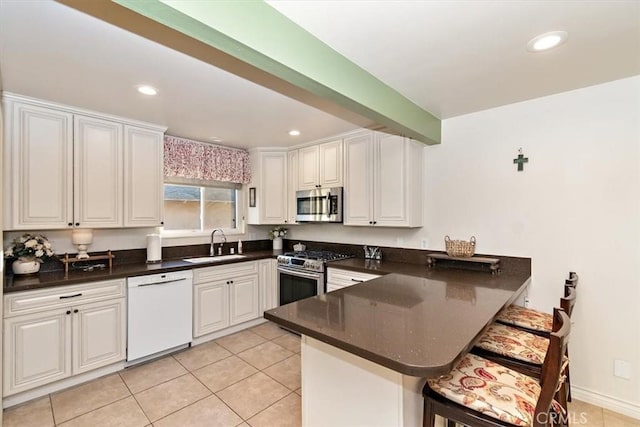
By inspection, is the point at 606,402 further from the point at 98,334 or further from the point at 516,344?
the point at 98,334

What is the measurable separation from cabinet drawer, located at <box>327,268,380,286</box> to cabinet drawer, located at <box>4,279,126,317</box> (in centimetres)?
201

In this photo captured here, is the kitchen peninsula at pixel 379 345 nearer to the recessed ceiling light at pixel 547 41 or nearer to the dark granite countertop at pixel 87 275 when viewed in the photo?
the recessed ceiling light at pixel 547 41

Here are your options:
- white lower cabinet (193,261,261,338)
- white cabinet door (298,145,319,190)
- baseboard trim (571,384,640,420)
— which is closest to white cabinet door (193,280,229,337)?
white lower cabinet (193,261,261,338)

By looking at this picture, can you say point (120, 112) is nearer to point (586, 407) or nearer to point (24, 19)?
point (24, 19)

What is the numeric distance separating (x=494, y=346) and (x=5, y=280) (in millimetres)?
3551

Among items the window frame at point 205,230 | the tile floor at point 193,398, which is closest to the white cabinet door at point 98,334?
the tile floor at point 193,398

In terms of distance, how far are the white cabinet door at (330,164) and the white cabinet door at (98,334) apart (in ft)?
8.11

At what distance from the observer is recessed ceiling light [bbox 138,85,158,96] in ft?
7.14

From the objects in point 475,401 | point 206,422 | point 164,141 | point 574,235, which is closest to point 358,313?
point 475,401

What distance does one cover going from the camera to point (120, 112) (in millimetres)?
2732

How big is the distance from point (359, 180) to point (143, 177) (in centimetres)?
234

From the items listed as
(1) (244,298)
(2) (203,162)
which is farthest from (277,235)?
(2) (203,162)

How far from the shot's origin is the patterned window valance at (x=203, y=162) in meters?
3.52

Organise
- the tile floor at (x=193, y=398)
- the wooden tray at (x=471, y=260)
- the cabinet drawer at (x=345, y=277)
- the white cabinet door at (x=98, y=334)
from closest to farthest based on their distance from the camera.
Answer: the tile floor at (x=193, y=398) → the white cabinet door at (x=98, y=334) → the wooden tray at (x=471, y=260) → the cabinet drawer at (x=345, y=277)
